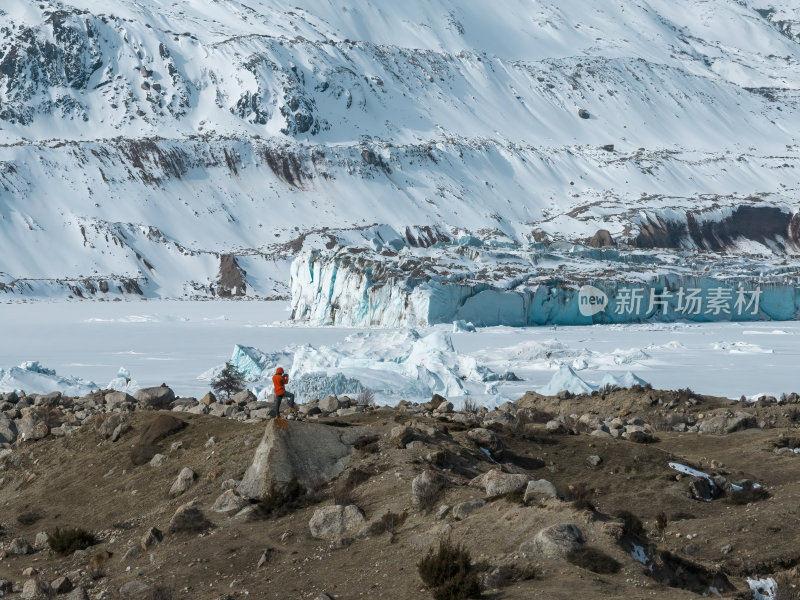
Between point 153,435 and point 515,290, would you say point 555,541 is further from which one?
point 515,290

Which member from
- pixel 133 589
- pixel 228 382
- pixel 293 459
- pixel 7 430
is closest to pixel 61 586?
pixel 133 589

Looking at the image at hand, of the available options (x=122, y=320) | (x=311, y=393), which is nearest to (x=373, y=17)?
(x=122, y=320)

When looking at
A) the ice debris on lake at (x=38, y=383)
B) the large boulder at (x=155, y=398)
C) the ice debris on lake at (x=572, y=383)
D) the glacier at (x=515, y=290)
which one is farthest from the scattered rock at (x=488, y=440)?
the glacier at (x=515, y=290)

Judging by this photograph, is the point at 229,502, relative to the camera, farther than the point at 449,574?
Yes

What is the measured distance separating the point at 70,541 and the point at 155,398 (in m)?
7.93

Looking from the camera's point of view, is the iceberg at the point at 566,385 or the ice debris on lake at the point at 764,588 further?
the iceberg at the point at 566,385

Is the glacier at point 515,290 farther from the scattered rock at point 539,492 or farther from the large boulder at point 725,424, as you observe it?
the scattered rock at point 539,492

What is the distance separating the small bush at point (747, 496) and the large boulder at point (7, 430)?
12.0m

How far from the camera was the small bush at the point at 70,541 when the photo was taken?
1069cm

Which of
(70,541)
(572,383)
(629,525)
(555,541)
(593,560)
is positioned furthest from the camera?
(572,383)

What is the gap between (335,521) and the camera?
9.80 m


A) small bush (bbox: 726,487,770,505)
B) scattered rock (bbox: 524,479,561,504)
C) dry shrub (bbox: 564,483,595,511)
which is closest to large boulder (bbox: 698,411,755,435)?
small bush (bbox: 726,487,770,505)

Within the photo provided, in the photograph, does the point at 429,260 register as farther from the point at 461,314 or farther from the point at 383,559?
the point at 383,559

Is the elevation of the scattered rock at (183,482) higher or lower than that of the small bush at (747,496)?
higher
